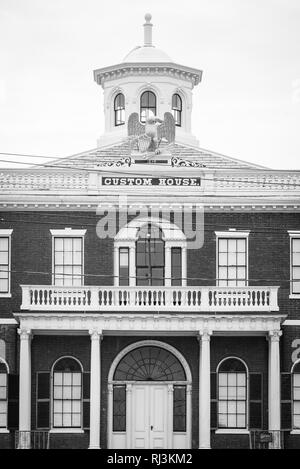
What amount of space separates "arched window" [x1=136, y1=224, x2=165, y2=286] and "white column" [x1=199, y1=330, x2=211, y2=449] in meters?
3.45

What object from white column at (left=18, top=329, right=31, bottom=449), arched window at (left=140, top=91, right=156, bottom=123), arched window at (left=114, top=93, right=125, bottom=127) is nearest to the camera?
white column at (left=18, top=329, right=31, bottom=449)

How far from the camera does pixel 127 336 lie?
67.6 m

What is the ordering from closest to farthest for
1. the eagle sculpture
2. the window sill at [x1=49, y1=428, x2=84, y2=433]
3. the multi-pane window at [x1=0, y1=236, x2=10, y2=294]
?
the window sill at [x1=49, y1=428, x2=84, y2=433] → the multi-pane window at [x1=0, y1=236, x2=10, y2=294] → the eagle sculpture

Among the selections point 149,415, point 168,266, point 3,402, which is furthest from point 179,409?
point 3,402

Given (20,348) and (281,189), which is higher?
(281,189)

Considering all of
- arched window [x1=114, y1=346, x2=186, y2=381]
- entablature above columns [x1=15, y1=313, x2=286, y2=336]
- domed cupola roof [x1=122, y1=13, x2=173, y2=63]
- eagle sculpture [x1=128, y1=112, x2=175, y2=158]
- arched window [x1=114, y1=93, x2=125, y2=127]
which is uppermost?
domed cupola roof [x1=122, y1=13, x2=173, y2=63]

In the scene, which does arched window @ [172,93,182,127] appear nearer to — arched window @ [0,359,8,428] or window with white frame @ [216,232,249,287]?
window with white frame @ [216,232,249,287]

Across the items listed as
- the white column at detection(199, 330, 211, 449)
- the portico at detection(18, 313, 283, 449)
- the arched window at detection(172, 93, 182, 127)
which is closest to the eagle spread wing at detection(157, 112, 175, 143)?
the arched window at detection(172, 93, 182, 127)

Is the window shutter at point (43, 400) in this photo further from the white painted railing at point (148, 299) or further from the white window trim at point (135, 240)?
the white window trim at point (135, 240)

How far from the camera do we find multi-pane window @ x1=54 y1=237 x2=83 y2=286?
68.3 meters

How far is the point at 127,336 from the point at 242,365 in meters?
4.00

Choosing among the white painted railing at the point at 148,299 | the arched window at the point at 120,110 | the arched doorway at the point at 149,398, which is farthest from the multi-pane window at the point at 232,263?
the arched window at the point at 120,110
